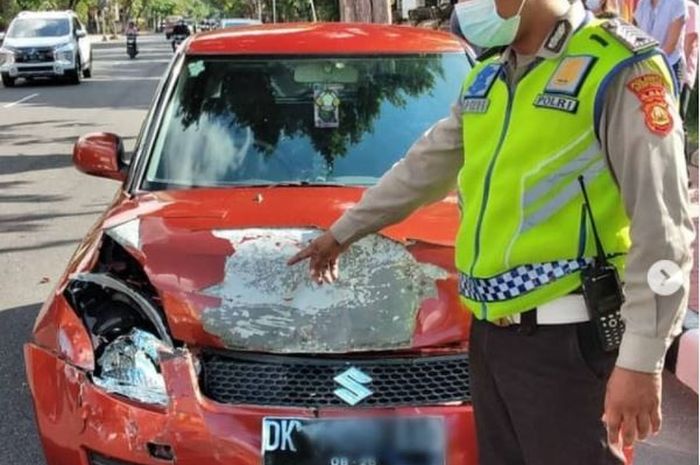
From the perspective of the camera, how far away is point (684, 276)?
1895 mm

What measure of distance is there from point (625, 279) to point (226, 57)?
9.16 ft

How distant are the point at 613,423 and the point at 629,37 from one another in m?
0.80

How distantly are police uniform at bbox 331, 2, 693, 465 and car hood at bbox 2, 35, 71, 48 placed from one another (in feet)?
76.0

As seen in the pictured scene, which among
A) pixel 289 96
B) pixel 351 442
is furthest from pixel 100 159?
pixel 351 442

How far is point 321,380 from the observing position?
9.64ft

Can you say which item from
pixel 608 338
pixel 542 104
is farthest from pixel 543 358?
pixel 542 104

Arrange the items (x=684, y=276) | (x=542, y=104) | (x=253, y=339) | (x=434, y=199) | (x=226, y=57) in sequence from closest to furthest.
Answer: (x=684, y=276) → (x=542, y=104) → (x=434, y=199) → (x=253, y=339) → (x=226, y=57)

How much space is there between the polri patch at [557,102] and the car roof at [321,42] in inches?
92.6

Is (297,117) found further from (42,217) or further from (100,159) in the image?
(42,217)

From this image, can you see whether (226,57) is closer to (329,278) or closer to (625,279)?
(329,278)

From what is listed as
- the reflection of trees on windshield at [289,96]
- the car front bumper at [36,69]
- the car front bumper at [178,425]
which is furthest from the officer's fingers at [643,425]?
the car front bumper at [36,69]

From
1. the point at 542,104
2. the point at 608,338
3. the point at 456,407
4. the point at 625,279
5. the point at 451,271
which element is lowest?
the point at 456,407

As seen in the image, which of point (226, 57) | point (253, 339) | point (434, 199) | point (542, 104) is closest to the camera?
point (542, 104)

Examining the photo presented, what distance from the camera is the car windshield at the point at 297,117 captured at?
4.03 m
